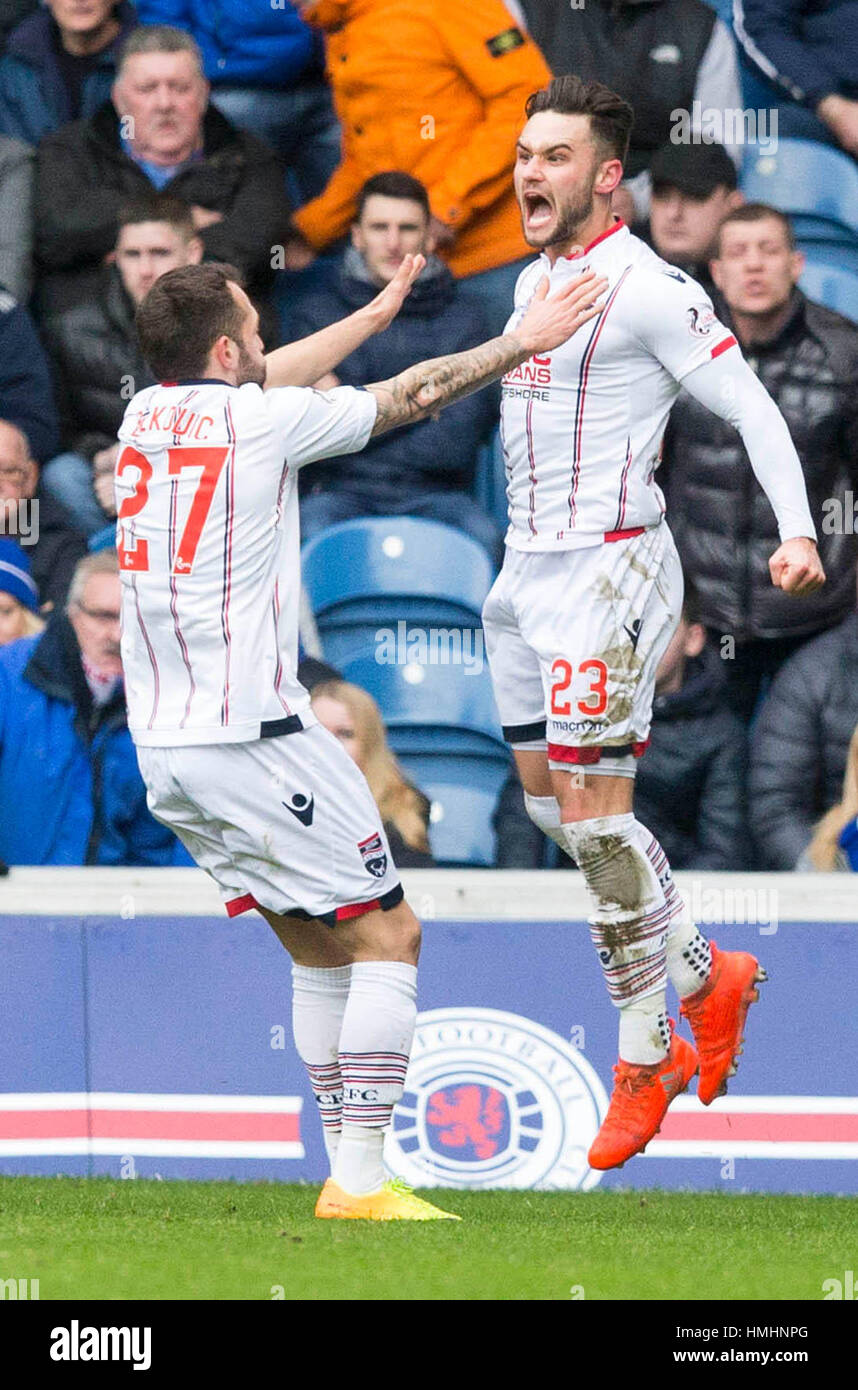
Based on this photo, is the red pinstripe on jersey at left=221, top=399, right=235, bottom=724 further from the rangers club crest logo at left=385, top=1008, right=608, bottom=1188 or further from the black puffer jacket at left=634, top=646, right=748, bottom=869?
the black puffer jacket at left=634, top=646, right=748, bottom=869

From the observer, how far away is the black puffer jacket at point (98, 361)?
8.22m

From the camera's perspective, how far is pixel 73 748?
7.92m

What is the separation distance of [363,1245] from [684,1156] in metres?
2.23

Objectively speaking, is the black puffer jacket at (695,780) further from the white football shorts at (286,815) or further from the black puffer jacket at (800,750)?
the white football shorts at (286,815)

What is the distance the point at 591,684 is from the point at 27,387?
11.7ft

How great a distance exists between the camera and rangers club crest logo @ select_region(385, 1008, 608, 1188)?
6633mm

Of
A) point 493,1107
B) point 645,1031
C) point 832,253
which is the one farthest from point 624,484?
point 832,253

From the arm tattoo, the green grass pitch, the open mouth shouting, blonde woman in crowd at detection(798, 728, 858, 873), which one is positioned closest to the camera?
the green grass pitch

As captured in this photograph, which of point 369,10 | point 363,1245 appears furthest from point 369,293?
point 363,1245

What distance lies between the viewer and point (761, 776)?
7613 millimetres

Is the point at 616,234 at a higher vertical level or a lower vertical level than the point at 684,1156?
higher

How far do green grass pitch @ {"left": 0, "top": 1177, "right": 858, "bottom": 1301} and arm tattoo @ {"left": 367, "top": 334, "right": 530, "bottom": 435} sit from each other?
2002 millimetres

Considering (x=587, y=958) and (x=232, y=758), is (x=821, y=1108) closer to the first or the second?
(x=587, y=958)

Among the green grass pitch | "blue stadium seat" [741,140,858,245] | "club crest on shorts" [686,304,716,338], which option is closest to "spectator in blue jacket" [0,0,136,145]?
"blue stadium seat" [741,140,858,245]
